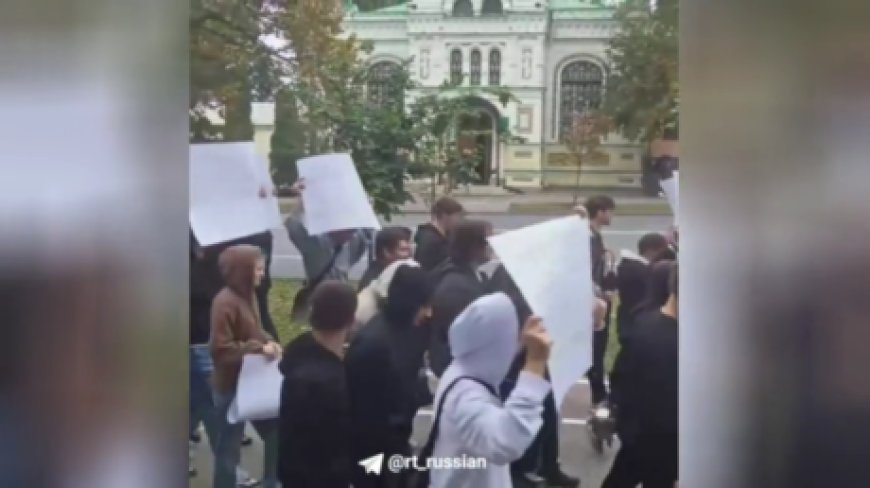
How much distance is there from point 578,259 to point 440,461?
597 millimetres

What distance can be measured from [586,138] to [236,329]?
989mm

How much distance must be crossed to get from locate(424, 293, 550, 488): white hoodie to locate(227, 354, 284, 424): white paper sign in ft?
1.34

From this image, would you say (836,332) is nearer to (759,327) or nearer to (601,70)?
(759,327)

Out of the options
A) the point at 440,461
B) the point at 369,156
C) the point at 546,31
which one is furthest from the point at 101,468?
the point at 546,31

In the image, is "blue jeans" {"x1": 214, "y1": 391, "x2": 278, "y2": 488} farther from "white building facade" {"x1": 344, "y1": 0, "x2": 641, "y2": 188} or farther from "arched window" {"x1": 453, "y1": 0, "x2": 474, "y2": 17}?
"arched window" {"x1": 453, "y1": 0, "x2": 474, "y2": 17}

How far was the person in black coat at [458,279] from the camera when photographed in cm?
204

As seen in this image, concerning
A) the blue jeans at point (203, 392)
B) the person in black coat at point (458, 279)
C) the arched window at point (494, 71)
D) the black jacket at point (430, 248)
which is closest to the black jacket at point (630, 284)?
the person in black coat at point (458, 279)

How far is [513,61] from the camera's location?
6.97 ft

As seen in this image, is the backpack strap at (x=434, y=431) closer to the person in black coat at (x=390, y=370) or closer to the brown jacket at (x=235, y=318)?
the person in black coat at (x=390, y=370)

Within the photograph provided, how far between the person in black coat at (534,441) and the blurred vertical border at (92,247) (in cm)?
81

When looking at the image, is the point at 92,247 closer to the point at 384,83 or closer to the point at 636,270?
the point at 384,83

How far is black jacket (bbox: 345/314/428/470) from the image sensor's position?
2.07 metres

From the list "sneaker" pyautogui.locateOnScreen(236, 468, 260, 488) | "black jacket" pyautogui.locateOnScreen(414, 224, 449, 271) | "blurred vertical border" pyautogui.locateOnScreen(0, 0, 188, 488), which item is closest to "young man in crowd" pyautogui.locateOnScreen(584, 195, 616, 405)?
"black jacket" pyautogui.locateOnScreen(414, 224, 449, 271)

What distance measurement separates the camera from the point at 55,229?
7.20ft
